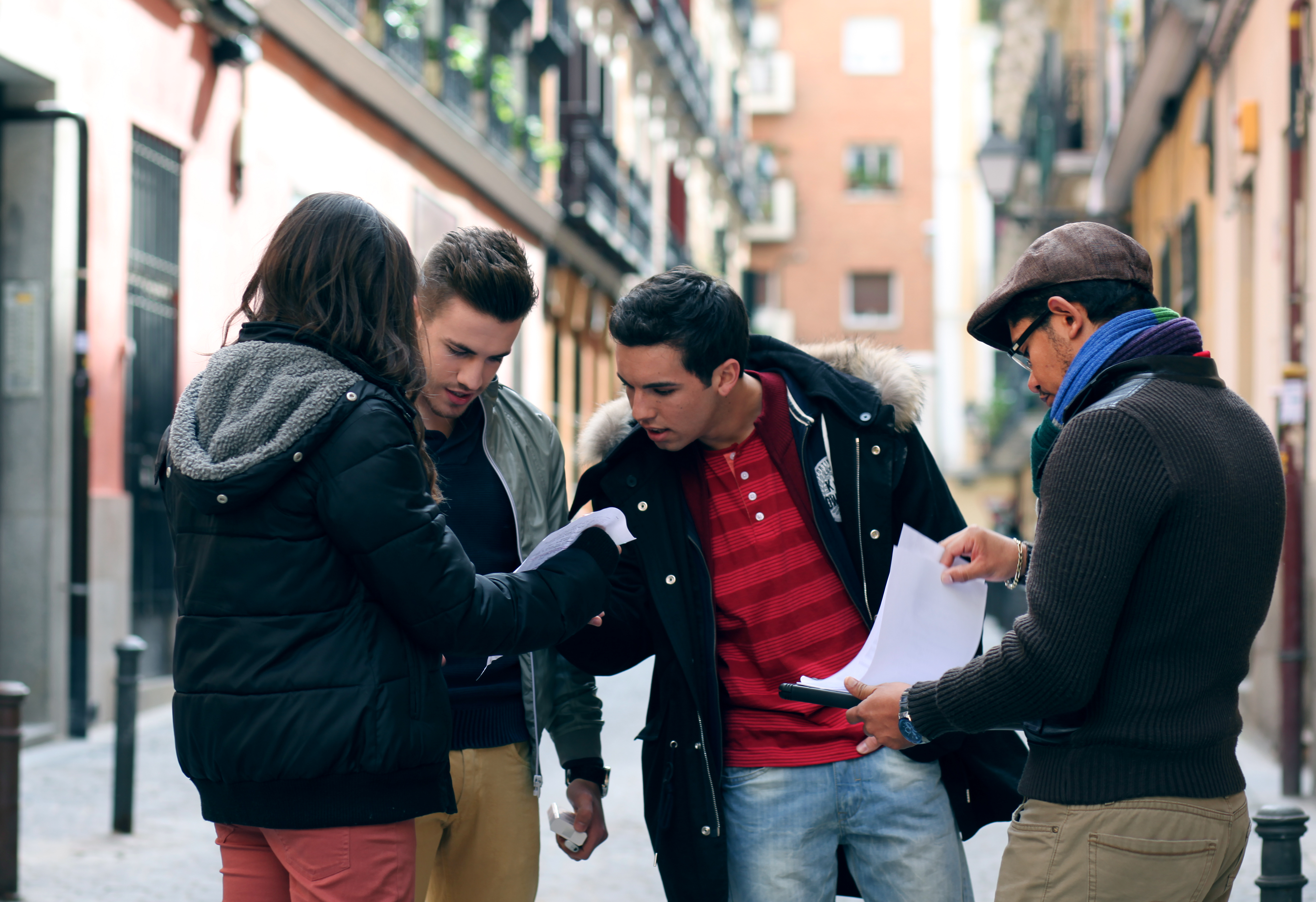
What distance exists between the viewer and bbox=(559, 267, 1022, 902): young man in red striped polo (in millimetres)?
3172

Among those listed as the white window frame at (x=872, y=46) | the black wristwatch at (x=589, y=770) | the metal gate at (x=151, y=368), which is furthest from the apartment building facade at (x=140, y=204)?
the white window frame at (x=872, y=46)

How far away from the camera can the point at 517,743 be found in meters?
3.25

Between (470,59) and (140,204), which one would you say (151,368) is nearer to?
(140,204)

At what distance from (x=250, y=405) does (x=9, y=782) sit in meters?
3.57

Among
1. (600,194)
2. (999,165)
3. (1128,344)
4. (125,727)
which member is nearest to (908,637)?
(1128,344)

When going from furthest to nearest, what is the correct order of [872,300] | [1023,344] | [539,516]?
[872,300]
[539,516]
[1023,344]

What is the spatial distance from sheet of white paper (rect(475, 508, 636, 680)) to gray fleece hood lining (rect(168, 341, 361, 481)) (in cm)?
52

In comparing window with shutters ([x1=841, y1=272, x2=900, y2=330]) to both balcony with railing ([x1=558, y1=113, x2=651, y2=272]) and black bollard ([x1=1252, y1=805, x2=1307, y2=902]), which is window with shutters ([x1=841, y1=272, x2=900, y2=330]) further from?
black bollard ([x1=1252, y1=805, x2=1307, y2=902])

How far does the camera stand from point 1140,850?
2.44m

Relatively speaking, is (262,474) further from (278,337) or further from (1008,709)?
(1008,709)

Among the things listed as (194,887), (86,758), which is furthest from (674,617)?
(86,758)

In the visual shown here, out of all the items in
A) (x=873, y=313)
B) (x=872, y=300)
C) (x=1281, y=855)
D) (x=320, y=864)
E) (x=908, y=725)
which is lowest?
(x=1281, y=855)

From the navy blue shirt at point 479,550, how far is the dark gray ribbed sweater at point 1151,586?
116cm

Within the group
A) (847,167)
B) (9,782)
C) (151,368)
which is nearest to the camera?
(9,782)
